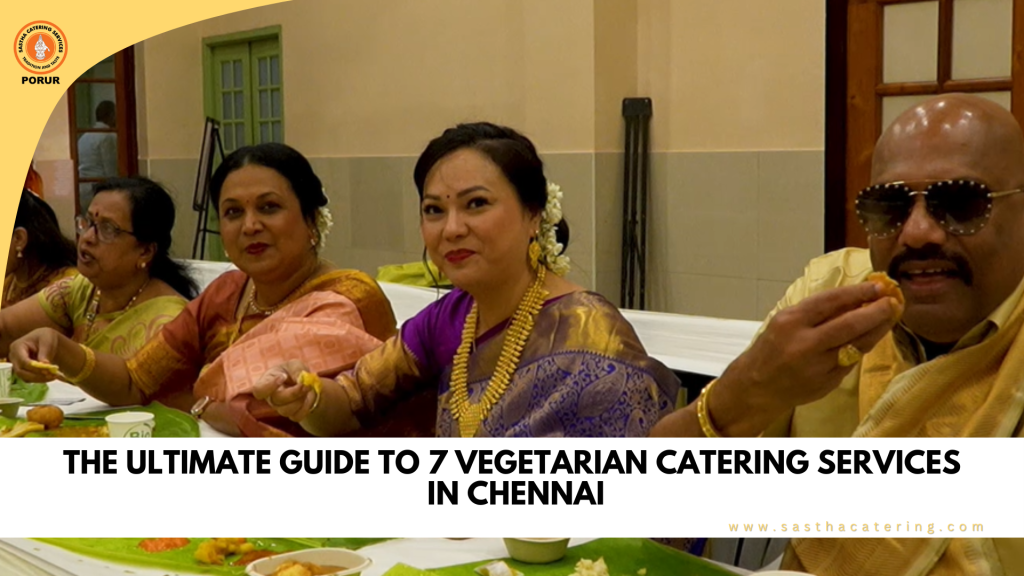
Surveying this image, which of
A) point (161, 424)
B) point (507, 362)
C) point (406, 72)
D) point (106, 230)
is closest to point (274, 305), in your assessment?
point (161, 424)

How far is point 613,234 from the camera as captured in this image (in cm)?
353

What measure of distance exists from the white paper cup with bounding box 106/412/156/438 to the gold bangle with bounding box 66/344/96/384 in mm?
516

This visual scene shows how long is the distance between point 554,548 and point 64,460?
668mm

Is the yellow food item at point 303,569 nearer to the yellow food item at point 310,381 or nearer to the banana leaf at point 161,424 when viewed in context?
the yellow food item at point 310,381

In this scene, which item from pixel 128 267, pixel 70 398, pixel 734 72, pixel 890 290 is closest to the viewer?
pixel 890 290

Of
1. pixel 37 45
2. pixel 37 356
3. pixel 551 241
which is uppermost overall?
pixel 37 45

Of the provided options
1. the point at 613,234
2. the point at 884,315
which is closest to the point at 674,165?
the point at 613,234

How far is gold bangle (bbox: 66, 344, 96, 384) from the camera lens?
82.7 inches

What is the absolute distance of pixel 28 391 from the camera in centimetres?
220

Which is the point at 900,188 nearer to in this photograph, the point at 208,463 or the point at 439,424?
the point at 439,424

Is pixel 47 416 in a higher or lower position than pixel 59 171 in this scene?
lower

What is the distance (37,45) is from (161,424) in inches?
27.6

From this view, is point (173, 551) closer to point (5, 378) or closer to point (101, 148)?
point (5, 378)

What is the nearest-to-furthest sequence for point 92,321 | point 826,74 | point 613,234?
1. point 92,321
2. point 826,74
3. point 613,234
